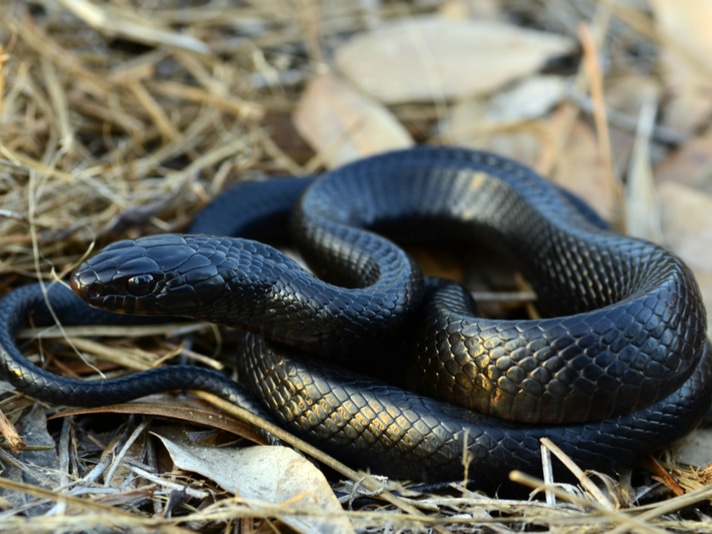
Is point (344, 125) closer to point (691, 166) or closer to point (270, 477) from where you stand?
point (691, 166)

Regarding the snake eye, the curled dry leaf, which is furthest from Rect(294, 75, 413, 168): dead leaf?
the snake eye

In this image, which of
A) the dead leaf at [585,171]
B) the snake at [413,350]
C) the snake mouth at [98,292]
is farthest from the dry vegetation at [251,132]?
the snake mouth at [98,292]

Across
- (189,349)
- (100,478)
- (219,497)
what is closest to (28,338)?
(189,349)

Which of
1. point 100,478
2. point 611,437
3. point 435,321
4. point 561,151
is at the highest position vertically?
point 561,151

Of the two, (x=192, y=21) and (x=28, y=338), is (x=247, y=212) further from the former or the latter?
(x=192, y=21)

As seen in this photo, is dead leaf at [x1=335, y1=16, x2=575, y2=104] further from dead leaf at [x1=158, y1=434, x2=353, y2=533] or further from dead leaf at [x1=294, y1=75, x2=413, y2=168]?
dead leaf at [x1=158, y1=434, x2=353, y2=533]

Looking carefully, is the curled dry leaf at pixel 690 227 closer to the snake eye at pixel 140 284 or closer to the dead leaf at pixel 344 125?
the dead leaf at pixel 344 125
